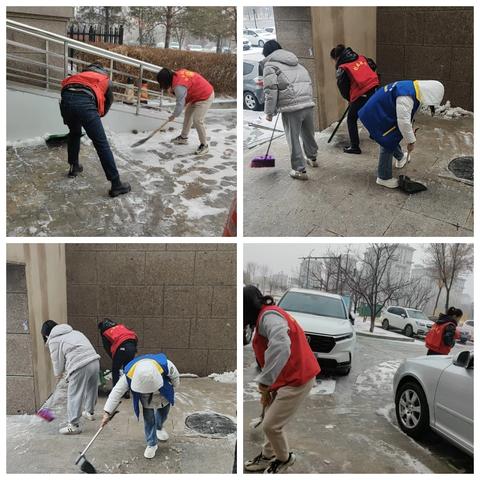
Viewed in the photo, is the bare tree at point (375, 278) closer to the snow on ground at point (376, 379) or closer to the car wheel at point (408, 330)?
the car wheel at point (408, 330)

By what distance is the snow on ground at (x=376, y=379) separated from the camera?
181 inches

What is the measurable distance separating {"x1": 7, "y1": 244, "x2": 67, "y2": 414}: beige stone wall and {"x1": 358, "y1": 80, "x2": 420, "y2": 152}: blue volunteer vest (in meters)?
3.29

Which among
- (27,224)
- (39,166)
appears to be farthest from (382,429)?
(39,166)

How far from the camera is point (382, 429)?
3.72m

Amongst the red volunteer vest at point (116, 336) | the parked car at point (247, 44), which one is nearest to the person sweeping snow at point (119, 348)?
the red volunteer vest at point (116, 336)

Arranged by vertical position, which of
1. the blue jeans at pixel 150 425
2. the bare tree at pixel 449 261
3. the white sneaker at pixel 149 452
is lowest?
the white sneaker at pixel 149 452

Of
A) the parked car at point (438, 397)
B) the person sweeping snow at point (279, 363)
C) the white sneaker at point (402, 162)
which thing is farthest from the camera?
the white sneaker at point (402, 162)

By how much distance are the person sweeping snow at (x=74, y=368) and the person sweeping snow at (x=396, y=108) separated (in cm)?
324

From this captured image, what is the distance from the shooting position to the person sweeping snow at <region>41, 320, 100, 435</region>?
4012 millimetres

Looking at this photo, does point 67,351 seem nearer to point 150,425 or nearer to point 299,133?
point 150,425

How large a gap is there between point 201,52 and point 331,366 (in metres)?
4.31

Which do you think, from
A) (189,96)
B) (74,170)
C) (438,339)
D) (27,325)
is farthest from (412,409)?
(189,96)

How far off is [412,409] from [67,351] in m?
2.93

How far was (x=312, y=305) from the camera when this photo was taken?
4930 millimetres
